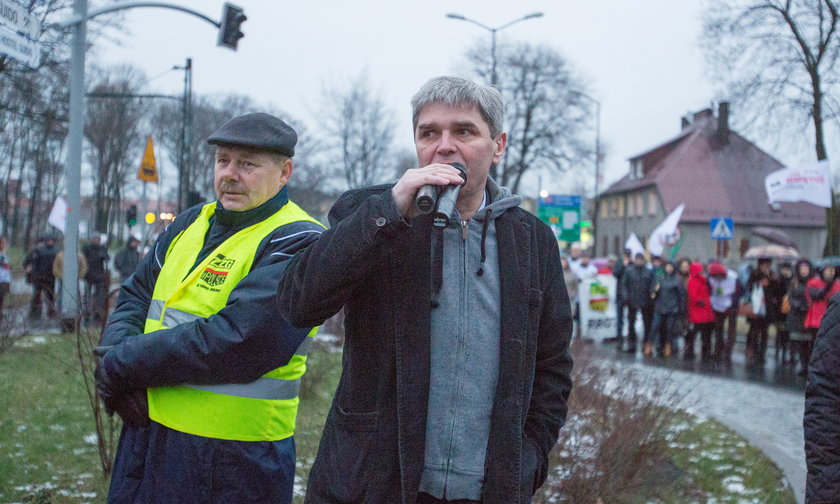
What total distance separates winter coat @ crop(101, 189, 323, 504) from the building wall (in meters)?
48.1

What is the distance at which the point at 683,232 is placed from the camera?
159 ft

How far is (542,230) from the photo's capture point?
2377 mm

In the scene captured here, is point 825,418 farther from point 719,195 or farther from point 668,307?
point 719,195

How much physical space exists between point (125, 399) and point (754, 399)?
9372 millimetres

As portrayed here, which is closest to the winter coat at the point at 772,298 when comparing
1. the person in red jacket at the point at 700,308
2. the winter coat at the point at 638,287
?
the person in red jacket at the point at 700,308

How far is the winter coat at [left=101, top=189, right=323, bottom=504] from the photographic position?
2.43m

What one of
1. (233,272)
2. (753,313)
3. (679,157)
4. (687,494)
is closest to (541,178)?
(679,157)

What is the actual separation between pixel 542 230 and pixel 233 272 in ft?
3.30

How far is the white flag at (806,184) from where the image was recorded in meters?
14.0

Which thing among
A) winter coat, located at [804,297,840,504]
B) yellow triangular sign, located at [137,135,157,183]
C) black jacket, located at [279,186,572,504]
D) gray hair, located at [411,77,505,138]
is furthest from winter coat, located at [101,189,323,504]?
yellow triangular sign, located at [137,135,157,183]

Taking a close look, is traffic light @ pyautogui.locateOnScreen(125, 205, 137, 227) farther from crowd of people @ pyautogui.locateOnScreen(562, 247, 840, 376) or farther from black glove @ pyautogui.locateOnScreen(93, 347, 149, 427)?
black glove @ pyautogui.locateOnScreen(93, 347, 149, 427)

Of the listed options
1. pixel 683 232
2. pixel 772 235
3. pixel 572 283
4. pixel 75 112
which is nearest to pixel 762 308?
pixel 572 283

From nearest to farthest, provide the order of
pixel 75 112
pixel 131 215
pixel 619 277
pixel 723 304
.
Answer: pixel 75 112 → pixel 723 304 → pixel 619 277 → pixel 131 215

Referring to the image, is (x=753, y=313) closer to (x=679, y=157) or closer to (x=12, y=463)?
(x=12, y=463)
